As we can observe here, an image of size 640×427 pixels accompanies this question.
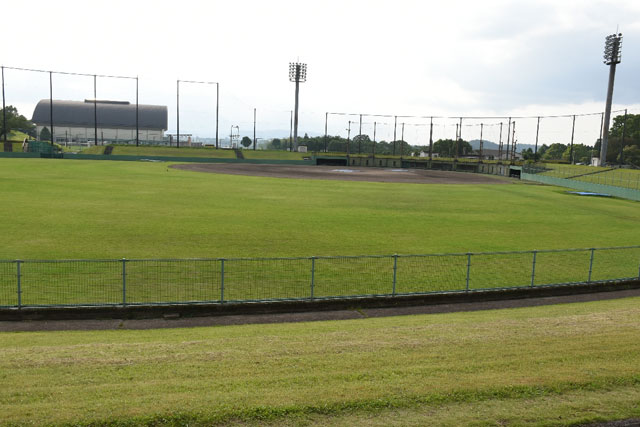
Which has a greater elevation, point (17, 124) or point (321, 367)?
point (17, 124)

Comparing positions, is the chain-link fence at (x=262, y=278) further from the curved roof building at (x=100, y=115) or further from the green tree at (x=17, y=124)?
the curved roof building at (x=100, y=115)

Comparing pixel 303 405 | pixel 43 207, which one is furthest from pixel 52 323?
pixel 43 207

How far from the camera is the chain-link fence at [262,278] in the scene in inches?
583

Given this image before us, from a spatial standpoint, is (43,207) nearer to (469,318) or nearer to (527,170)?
(469,318)

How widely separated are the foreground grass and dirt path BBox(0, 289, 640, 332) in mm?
877

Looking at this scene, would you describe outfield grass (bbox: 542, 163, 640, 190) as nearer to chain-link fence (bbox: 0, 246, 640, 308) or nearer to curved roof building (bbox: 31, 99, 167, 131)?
chain-link fence (bbox: 0, 246, 640, 308)

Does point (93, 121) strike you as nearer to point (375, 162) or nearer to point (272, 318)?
point (375, 162)

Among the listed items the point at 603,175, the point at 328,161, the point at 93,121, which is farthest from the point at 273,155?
the point at 93,121

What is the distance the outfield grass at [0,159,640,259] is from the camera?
2189cm

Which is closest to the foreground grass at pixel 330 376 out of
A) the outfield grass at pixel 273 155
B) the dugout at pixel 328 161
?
the outfield grass at pixel 273 155

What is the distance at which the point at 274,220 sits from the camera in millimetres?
29125

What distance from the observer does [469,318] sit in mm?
13906

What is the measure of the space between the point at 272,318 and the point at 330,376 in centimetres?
580

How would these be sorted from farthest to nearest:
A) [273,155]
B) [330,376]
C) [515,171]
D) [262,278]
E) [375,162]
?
[375,162]
[273,155]
[515,171]
[262,278]
[330,376]
